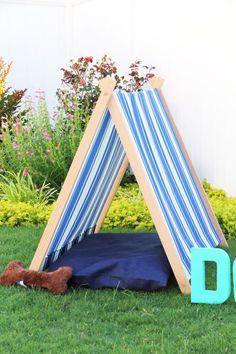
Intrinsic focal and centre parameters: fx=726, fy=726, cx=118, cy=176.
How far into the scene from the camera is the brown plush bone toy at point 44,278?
14.6 ft

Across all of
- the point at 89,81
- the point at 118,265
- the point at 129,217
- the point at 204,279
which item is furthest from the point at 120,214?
the point at 89,81

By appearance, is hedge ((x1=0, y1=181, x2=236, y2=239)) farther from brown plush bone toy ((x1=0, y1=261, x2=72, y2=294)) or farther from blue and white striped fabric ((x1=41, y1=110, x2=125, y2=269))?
brown plush bone toy ((x1=0, y1=261, x2=72, y2=294))

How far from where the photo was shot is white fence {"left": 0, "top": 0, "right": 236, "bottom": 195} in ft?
25.1

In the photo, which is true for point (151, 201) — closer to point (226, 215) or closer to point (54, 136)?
point (226, 215)

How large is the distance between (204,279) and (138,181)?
707 mm

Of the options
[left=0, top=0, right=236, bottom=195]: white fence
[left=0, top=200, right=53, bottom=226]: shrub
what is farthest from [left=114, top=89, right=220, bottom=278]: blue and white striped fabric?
[left=0, top=0, right=236, bottom=195]: white fence

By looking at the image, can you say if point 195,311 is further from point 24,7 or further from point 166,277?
point 24,7

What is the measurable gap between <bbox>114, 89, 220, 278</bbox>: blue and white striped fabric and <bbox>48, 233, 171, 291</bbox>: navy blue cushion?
20 centimetres

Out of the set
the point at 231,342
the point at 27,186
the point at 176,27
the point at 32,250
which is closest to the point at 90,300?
the point at 231,342

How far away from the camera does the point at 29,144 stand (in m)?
8.07

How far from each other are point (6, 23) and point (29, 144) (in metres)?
2.79

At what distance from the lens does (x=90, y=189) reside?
4930mm

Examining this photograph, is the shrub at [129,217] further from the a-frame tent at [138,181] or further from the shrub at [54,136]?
the shrub at [54,136]

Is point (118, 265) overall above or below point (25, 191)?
above
